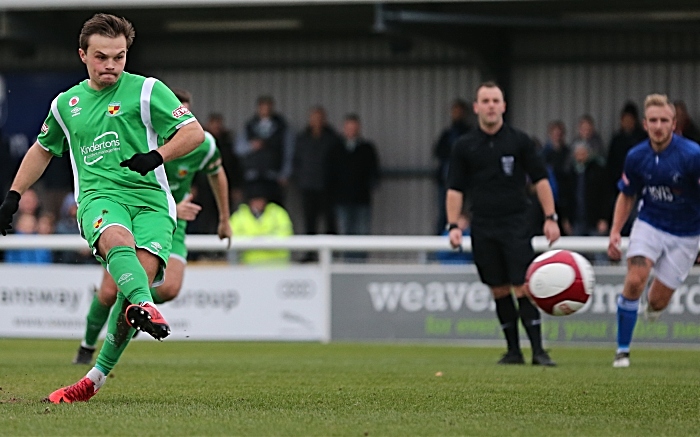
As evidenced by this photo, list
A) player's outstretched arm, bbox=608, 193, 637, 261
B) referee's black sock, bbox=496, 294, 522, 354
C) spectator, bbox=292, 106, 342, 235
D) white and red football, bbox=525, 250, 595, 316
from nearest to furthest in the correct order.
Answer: white and red football, bbox=525, 250, 595, 316, player's outstretched arm, bbox=608, 193, 637, 261, referee's black sock, bbox=496, 294, 522, 354, spectator, bbox=292, 106, 342, 235

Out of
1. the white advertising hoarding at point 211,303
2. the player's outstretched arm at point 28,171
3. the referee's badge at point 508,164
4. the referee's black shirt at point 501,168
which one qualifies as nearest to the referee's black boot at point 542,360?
the referee's black shirt at point 501,168

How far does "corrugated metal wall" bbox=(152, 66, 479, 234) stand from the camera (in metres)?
21.1

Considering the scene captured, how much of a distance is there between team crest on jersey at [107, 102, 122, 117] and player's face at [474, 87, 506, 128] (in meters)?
4.43

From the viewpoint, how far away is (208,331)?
15.5 metres

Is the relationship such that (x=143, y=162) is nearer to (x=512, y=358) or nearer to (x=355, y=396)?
(x=355, y=396)

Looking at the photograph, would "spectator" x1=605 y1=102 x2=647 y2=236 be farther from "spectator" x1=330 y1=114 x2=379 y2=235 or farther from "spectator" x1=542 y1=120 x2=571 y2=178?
"spectator" x1=330 y1=114 x2=379 y2=235

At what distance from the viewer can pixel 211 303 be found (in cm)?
1555

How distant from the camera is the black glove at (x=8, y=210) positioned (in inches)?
290

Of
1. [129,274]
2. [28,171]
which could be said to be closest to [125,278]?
[129,274]

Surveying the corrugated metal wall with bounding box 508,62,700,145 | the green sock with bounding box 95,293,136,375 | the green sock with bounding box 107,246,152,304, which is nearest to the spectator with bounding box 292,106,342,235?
the corrugated metal wall with bounding box 508,62,700,145

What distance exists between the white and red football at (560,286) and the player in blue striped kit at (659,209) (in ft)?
2.40

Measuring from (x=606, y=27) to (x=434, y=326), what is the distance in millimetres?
5586

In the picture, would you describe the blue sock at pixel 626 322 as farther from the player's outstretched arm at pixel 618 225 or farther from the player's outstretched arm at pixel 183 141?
the player's outstretched arm at pixel 183 141

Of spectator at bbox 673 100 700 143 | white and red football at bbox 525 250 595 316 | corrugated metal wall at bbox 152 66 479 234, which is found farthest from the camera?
corrugated metal wall at bbox 152 66 479 234
